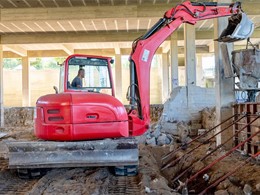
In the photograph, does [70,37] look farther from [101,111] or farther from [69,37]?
[101,111]

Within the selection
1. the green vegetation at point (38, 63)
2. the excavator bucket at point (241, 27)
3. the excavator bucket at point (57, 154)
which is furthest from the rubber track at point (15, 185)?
the green vegetation at point (38, 63)

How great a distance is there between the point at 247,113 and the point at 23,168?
15.3 ft

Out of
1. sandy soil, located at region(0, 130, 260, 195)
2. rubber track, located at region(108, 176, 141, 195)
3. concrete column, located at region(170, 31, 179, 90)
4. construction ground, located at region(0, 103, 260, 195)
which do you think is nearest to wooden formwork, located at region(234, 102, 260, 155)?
construction ground, located at region(0, 103, 260, 195)

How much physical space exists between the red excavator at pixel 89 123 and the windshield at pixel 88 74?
19 millimetres

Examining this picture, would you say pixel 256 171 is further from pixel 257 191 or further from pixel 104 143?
pixel 104 143

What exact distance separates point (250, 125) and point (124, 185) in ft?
10.9

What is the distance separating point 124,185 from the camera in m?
5.42

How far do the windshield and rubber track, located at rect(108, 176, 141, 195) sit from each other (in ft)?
6.20

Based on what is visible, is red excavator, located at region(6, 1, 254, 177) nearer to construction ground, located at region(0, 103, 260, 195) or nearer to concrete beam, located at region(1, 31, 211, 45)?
construction ground, located at region(0, 103, 260, 195)

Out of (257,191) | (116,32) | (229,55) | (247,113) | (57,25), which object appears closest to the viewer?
(257,191)

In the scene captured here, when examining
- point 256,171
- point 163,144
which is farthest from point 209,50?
point 256,171

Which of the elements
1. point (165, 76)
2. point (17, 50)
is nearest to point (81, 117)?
point (17, 50)

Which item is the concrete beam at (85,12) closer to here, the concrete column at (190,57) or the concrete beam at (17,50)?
the concrete column at (190,57)

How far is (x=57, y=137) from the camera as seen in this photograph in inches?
229
